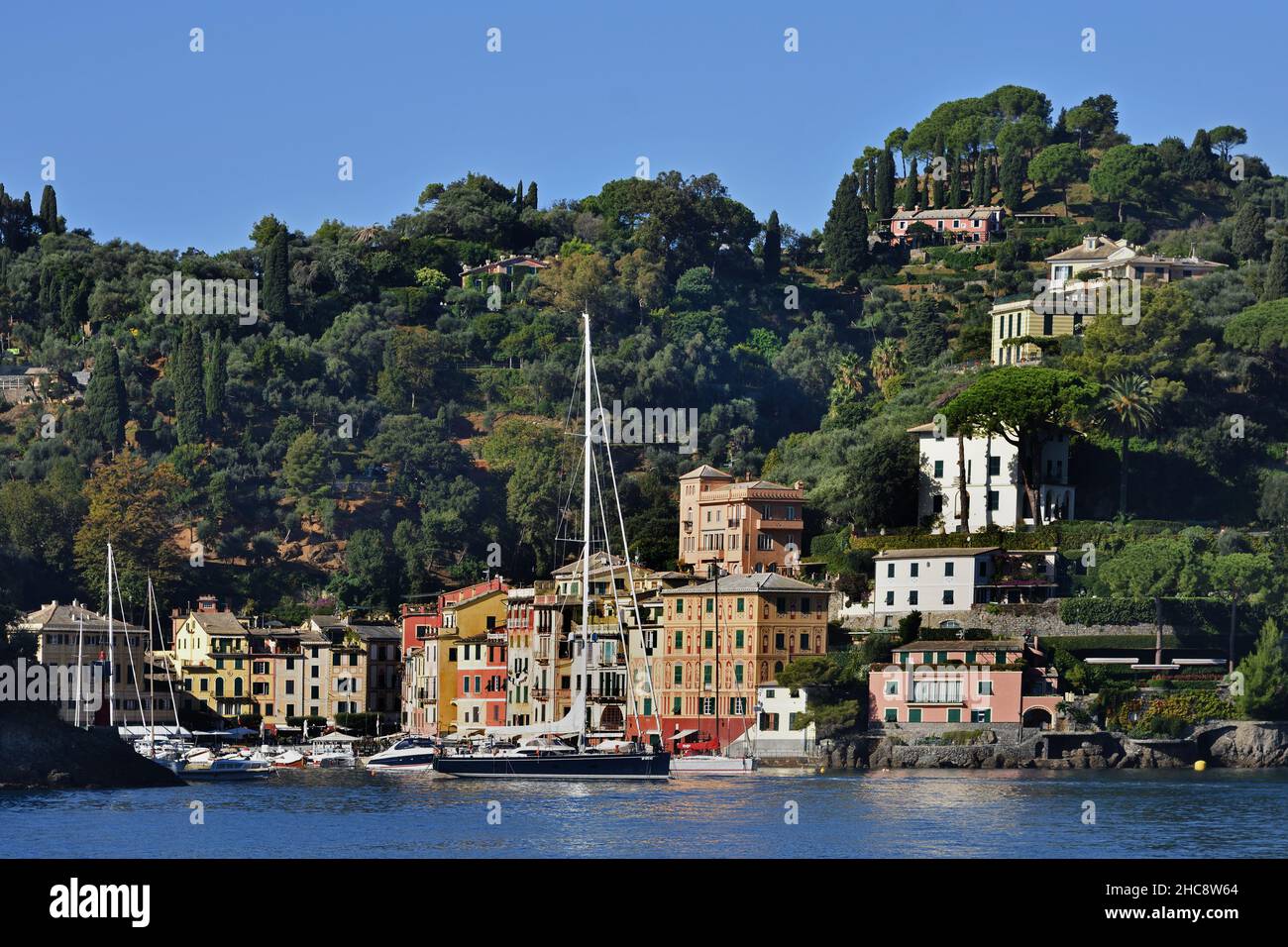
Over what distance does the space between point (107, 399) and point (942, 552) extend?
66.5 m

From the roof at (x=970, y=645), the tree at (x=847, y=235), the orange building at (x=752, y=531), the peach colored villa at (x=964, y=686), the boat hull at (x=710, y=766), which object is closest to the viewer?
the boat hull at (x=710, y=766)

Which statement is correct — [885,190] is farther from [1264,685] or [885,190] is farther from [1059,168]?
[1264,685]

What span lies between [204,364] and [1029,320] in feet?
175

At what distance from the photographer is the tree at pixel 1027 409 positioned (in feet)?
301

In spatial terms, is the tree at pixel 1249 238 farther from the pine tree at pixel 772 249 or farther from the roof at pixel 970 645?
the roof at pixel 970 645

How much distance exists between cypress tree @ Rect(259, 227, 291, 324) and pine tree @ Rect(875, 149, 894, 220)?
146 feet

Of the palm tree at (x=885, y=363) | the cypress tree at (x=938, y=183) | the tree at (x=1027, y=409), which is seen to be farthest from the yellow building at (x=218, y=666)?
the cypress tree at (x=938, y=183)

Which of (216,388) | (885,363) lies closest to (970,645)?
(885,363)

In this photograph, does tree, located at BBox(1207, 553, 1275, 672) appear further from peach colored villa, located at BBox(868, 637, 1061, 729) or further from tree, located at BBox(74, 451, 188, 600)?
tree, located at BBox(74, 451, 188, 600)

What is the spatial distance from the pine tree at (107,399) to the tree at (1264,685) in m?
78.7

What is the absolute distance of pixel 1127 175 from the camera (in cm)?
16300

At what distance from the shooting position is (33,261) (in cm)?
16325

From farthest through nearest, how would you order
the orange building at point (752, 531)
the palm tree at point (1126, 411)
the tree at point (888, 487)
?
the orange building at point (752, 531) → the tree at point (888, 487) → the palm tree at point (1126, 411)
